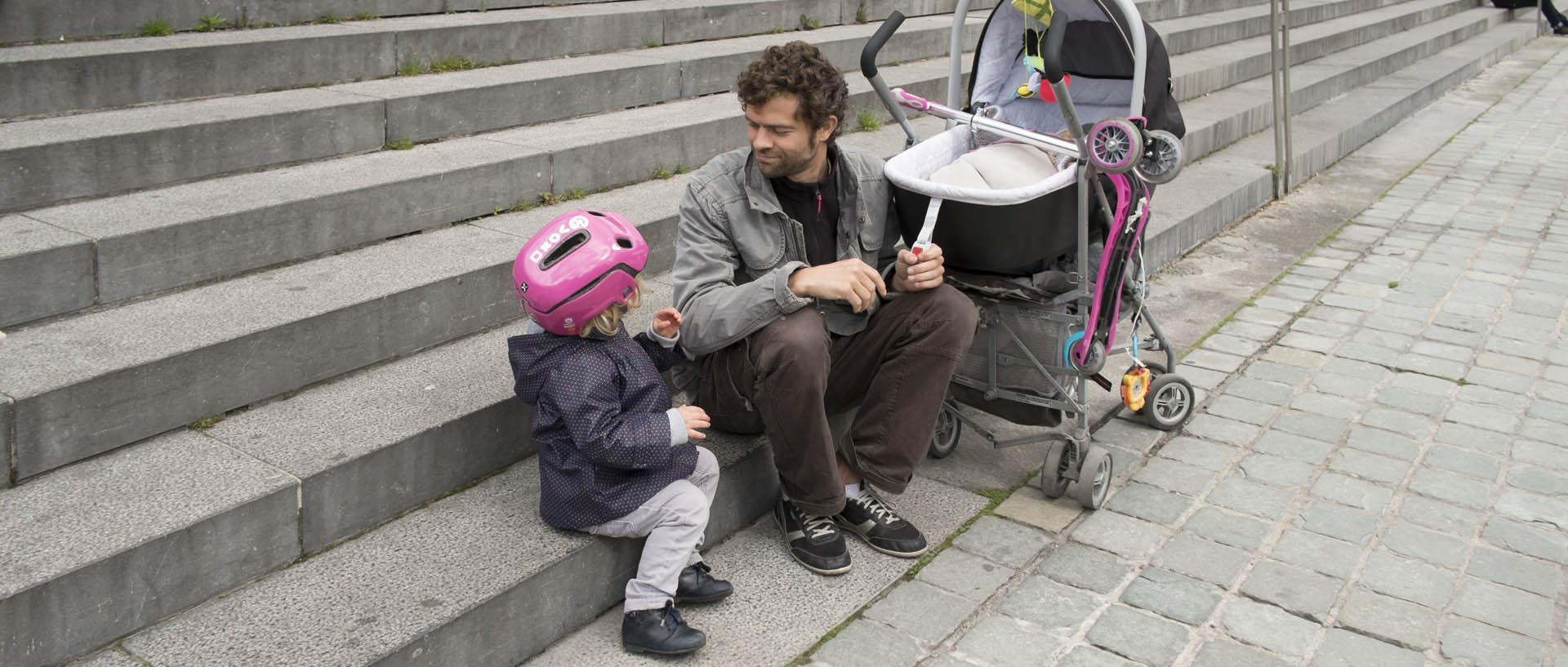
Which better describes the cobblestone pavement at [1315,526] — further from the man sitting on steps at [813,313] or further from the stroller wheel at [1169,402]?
the man sitting on steps at [813,313]

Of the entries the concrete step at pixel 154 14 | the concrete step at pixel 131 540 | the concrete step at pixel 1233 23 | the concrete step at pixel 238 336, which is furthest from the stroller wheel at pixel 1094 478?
the concrete step at pixel 1233 23

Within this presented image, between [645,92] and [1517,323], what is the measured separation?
4247 mm

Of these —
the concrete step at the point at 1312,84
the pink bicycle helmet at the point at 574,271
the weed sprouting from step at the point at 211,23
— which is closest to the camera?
the pink bicycle helmet at the point at 574,271

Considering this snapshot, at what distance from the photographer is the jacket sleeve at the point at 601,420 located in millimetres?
2926

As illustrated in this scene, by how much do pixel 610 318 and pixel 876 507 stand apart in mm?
1100

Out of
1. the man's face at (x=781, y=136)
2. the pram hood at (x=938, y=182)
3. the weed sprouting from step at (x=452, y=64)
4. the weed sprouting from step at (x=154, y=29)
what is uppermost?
the weed sprouting from step at (x=154, y=29)

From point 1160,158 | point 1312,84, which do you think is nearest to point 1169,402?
point 1160,158

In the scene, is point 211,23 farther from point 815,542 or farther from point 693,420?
point 815,542

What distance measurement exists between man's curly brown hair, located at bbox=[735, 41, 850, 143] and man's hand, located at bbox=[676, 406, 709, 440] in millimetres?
877

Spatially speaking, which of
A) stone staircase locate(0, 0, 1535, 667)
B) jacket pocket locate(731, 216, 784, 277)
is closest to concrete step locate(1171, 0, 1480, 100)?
stone staircase locate(0, 0, 1535, 667)

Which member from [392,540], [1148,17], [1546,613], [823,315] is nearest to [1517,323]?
[1546,613]

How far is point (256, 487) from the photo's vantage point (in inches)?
116

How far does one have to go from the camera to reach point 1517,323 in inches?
224

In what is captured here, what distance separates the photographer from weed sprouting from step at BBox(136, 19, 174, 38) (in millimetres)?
5074
